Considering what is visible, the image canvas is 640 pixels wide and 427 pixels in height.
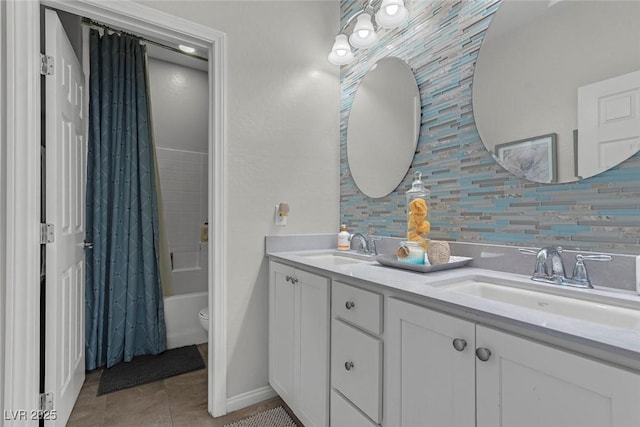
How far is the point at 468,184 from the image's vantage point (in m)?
1.39

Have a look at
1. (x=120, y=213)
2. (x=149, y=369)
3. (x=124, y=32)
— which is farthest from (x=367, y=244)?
(x=124, y=32)

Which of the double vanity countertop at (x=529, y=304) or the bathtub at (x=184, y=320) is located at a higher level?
the double vanity countertop at (x=529, y=304)

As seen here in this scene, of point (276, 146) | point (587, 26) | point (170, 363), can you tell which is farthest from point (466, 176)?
point (170, 363)

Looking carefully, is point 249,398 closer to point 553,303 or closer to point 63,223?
point 63,223

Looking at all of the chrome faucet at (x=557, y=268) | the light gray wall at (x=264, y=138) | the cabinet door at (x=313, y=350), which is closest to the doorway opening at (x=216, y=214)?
the light gray wall at (x=264, y=138)

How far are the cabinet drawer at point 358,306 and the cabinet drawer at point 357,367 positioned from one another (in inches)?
1.5

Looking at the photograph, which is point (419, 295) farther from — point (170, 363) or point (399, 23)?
point (170, 363)

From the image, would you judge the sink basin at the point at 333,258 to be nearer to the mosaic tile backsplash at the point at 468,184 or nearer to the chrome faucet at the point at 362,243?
the chrome faucet at the point at 362,243

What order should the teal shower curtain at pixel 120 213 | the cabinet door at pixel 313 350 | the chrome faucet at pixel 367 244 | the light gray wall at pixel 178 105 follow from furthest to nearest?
the light gray wall at pixel 178 105 < the teal shower curtain at pixel 120 213 < the chrome faucet at pixel 367 244 < the cabinet door at pixel 313 350

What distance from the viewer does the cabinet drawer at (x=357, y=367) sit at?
108 cm

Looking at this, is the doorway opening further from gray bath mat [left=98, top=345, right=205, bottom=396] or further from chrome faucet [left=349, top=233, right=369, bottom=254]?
chrome faucet [left=349, top=233, right=369, bottom=254]

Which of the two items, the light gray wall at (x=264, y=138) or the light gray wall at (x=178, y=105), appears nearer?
the light gray wall at (x=264, y=138)

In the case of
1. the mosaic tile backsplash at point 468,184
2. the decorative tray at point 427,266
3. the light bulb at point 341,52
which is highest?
the light bulb at point 341,52

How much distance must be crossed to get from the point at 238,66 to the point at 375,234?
1.30 meters
